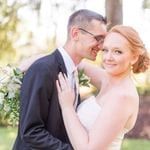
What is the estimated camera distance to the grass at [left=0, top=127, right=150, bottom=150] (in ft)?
39.2

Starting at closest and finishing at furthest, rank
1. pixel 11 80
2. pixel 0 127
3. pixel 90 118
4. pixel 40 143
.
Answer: pixel 40 143 < pixel 90 118 < pixel 11 80 < pixel 0 127

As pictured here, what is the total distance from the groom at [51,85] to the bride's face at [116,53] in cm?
13

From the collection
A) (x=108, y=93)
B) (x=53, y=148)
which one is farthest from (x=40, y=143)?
(x=108, y=93)

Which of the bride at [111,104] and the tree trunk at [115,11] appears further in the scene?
the tree trunk at [115,11]

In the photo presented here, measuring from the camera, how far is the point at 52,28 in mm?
13086

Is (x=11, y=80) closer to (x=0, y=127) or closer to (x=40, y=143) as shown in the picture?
(x=40, y=143)

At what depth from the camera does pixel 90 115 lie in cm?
308

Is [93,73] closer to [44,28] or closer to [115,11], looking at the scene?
[115,11]

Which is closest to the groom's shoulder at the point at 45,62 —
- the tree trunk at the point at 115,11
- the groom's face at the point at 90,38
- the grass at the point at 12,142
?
the groom's face at the point at 90,38

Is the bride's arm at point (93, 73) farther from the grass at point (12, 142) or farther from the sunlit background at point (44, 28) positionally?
the grass at point (12, 142)

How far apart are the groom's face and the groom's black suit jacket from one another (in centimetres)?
22

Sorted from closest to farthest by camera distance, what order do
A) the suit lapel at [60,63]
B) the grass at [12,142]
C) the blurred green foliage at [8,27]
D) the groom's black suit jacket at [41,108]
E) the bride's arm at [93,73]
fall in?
1. the groom's black suit jacket at [41,108]
2. the suit lapel at [60,63]
3. the bride's arm at [93,73]
4. the blurred green foliage at [8,27]
5. the grass at [12,142]

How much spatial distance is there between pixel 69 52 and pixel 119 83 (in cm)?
34

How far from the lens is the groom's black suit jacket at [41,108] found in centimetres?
284
